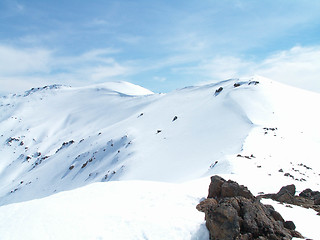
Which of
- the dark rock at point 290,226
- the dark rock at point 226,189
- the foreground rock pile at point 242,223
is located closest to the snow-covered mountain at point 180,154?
the foreground rock pile at point 242,223

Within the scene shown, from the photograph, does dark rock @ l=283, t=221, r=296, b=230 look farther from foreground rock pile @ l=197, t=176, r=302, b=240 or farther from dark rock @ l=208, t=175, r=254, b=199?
dark rock @ l=208, t=175, r=254, b=199

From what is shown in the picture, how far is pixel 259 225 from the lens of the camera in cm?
1024

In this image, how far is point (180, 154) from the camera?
46125 mm

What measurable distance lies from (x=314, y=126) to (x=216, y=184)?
154 feet

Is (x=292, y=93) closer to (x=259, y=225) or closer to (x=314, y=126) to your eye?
(x=314, y=126)

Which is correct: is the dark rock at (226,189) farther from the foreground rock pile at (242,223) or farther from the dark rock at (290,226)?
the dark rock at (290,226)

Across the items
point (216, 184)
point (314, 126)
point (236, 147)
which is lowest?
point (216, 184)

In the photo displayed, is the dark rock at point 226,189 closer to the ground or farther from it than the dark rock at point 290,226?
farther from it

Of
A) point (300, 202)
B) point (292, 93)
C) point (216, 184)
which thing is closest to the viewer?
point (216, 184)

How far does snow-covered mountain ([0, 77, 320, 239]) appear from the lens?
47.6 feet

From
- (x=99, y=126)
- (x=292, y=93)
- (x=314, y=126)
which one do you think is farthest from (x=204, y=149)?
(x=99, y=126)

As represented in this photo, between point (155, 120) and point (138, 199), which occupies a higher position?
point (155, 120)

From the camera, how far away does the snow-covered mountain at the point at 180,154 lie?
1452cm

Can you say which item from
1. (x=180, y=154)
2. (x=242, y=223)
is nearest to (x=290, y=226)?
(x=242, y=223)
